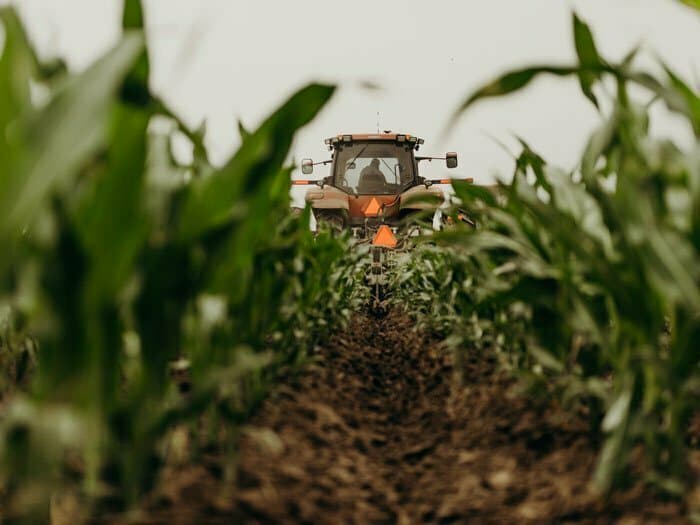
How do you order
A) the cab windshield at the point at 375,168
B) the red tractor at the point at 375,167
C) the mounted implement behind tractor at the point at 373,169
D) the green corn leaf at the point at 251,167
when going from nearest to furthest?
the green corn leaf at the point at 251,167
the mounted implement behind tractor at the point at 373,169
the red tractor at the point at 375,167
the cab windshield at the point at 375,168

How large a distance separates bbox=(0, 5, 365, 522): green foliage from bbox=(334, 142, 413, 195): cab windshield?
634 centimetres

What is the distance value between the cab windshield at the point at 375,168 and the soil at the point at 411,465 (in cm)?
540

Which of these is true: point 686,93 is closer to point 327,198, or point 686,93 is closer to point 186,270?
point 186,270

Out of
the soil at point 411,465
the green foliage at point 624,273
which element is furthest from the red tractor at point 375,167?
the green foliage at point 624,273

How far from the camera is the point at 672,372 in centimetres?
83

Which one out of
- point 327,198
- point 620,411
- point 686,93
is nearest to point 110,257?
point 620,411

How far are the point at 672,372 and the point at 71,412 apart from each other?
69cm

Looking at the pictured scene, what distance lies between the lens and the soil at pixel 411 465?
3.00ft

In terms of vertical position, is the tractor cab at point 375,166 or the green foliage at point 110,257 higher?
the tractor cab at point 375,166

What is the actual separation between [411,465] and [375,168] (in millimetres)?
6159

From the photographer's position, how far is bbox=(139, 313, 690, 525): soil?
3.00 feet

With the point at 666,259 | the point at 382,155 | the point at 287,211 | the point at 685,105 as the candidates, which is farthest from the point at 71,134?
the point at 382,155

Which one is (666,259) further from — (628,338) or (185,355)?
(185,355)

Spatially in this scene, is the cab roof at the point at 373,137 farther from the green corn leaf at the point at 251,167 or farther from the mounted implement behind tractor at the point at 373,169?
the green corn leaf at the point at 251,167
